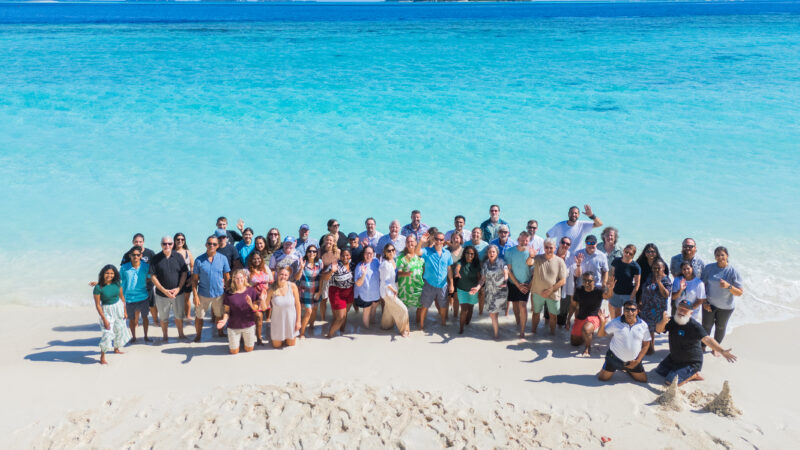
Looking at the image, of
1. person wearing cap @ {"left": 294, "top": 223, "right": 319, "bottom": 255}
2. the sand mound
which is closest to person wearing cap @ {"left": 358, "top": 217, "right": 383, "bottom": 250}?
person wearing cap @ {"left": 294, "top": 223, "right": 319, "bottom": 255}

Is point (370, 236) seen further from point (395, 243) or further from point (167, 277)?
point (167, 277)

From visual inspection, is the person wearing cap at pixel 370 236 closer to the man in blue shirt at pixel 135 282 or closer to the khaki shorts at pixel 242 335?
the khaki shorts at pixel 242 335

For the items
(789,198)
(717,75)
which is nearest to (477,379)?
(789,198)

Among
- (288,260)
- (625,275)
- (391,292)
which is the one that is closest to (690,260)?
(625,275)

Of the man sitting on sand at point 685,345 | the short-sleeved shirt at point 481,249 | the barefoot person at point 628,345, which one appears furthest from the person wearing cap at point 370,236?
the man sitting on sand at point 685,345

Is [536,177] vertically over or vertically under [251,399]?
over

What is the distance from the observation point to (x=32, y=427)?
5363 mm

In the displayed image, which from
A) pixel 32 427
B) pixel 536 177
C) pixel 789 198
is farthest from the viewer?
pixel 536 177

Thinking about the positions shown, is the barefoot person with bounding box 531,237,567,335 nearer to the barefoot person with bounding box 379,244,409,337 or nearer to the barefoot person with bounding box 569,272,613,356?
the barefoot person with bounding box 569,272,613,356

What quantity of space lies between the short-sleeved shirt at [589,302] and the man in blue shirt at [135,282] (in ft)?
17.4

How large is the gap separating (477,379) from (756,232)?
8.01 metres

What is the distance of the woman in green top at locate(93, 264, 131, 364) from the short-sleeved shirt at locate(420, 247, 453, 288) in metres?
3.65

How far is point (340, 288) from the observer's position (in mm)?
7297

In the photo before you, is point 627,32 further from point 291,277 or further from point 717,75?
point 291,277
